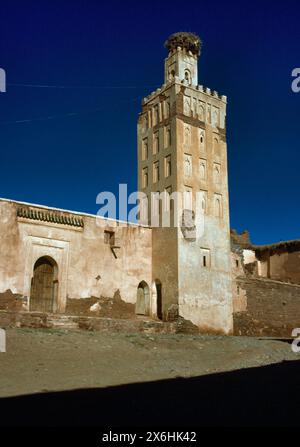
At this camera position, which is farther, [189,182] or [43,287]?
[189,182]

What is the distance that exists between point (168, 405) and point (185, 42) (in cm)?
1804

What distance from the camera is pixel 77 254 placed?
17719 mm

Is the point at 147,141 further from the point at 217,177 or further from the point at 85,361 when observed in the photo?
the point at 85,361

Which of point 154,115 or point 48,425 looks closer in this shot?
point 48,425

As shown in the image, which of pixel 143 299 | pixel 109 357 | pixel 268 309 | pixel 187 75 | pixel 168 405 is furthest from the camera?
pixel 268 309

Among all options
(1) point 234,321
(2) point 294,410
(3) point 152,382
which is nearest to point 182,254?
(1) point 234,321

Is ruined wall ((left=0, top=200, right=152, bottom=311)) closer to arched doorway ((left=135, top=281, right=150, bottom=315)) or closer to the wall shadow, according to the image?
arched doorway ((left=135, top=281, right=150, bottom=315))

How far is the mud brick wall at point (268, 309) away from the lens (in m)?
21.0

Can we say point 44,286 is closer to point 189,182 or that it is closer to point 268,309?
point 189,182

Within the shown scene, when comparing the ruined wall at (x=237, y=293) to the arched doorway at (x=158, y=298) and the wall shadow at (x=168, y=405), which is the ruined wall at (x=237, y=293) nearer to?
the arched doorway at (x=158, y=298)

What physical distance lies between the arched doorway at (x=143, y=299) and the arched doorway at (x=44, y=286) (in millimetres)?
3446

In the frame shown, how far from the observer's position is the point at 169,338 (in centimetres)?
1555

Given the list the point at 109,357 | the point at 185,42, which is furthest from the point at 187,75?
the point at 109,357

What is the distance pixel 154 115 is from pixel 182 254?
246 inches
